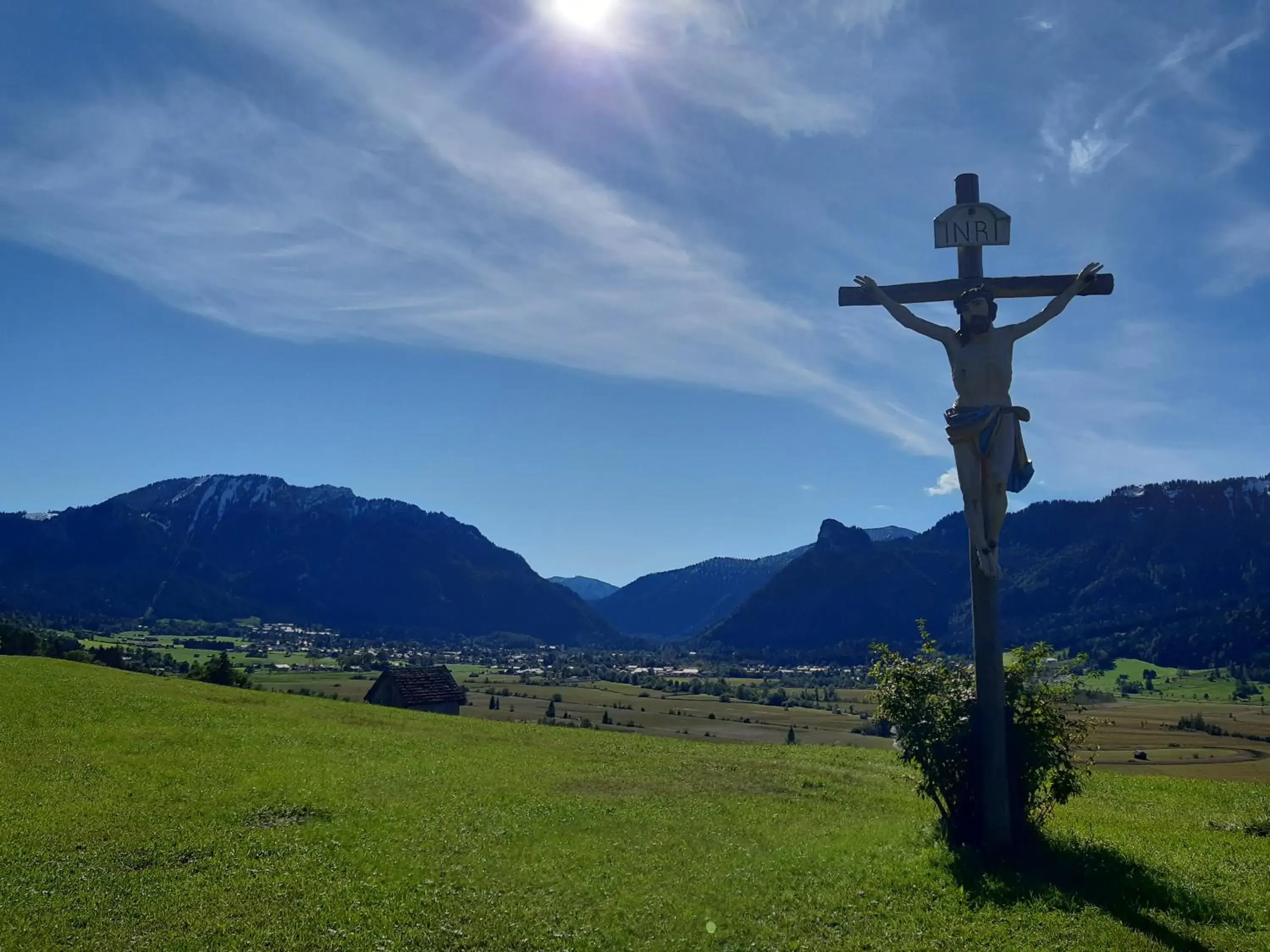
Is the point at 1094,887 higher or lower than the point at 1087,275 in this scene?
lower

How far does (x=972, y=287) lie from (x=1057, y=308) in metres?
1.25

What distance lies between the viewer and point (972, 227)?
13891mm

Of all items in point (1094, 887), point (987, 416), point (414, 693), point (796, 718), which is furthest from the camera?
point (796, 718)

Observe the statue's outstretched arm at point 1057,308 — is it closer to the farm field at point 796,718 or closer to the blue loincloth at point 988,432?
the blue loincloth at point 988,432

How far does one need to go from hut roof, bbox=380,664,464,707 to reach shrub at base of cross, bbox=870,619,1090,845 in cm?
4487

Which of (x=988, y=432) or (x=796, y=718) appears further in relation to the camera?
(x=796, y=718)

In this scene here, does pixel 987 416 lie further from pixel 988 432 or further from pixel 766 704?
pixel 766 704

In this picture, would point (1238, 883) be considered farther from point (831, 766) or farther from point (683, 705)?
point (683, 705)

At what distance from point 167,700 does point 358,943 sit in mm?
30226

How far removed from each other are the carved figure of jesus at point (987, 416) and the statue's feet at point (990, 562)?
11 millimetres

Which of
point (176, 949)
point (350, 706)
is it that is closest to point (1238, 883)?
point (176, 949)

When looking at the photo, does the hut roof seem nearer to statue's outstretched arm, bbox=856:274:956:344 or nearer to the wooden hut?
the wooden hut

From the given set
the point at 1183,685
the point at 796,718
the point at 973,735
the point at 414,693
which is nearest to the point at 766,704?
the point at 796,718

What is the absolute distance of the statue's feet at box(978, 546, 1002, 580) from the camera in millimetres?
12922
